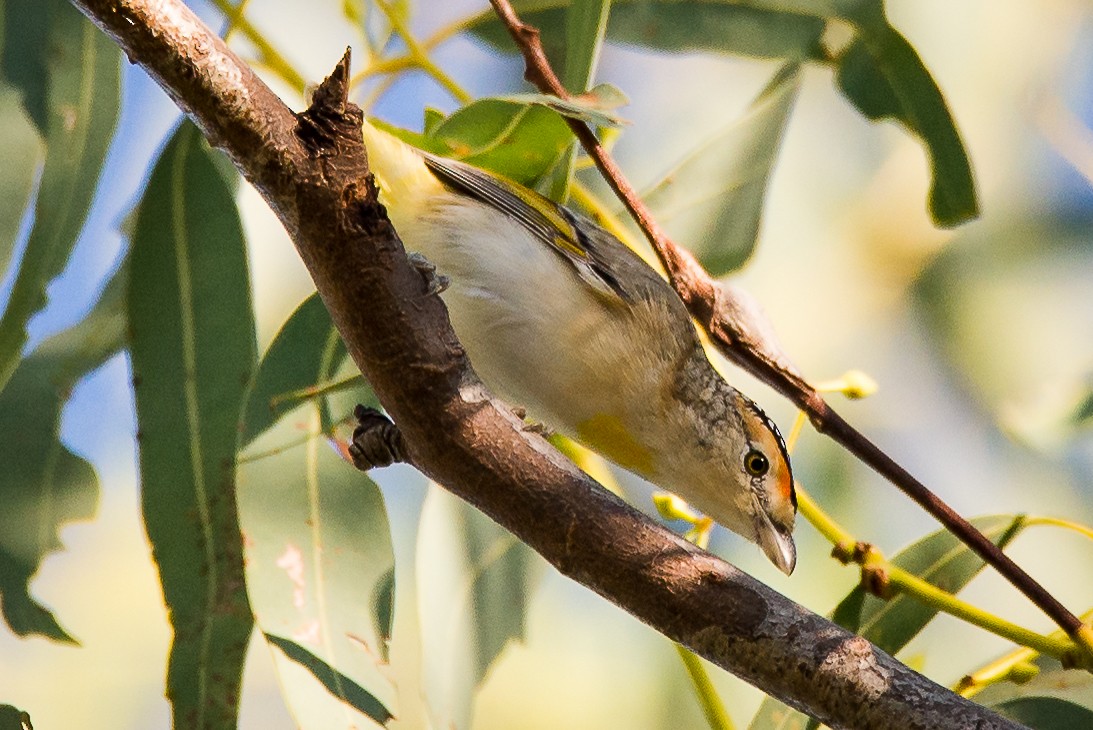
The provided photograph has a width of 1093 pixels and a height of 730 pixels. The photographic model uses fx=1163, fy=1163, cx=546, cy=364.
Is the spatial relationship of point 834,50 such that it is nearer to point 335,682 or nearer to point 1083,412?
point 1083,412

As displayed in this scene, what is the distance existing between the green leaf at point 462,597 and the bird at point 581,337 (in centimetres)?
46

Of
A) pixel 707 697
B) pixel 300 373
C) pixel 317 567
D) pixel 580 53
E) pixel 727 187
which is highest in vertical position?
pixel 727 187

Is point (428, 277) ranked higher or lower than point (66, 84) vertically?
lower

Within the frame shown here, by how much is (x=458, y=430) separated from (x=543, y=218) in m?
1.03

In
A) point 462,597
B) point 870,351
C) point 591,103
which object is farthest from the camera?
point 870,351

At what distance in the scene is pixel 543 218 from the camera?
2611 mm

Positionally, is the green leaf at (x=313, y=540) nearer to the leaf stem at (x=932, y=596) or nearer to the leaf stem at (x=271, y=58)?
the leaf stem at (x=271, y=58)

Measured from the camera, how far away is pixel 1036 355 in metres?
5.70

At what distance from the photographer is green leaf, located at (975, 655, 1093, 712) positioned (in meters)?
2.39

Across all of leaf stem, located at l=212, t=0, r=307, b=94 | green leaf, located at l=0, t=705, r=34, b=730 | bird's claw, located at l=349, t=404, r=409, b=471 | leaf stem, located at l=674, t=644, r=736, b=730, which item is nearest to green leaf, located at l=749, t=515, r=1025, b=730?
leaf stem, located at l=674, t=644, r=736, b=730

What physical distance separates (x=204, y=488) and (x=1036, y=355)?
14.8 feet

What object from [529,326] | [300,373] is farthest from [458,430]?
[300,373]

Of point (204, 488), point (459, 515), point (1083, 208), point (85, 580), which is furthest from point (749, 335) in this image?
point (1083, 208)

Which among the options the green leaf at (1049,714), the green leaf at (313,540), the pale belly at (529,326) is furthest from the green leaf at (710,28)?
the green leaf at (1049,714)
